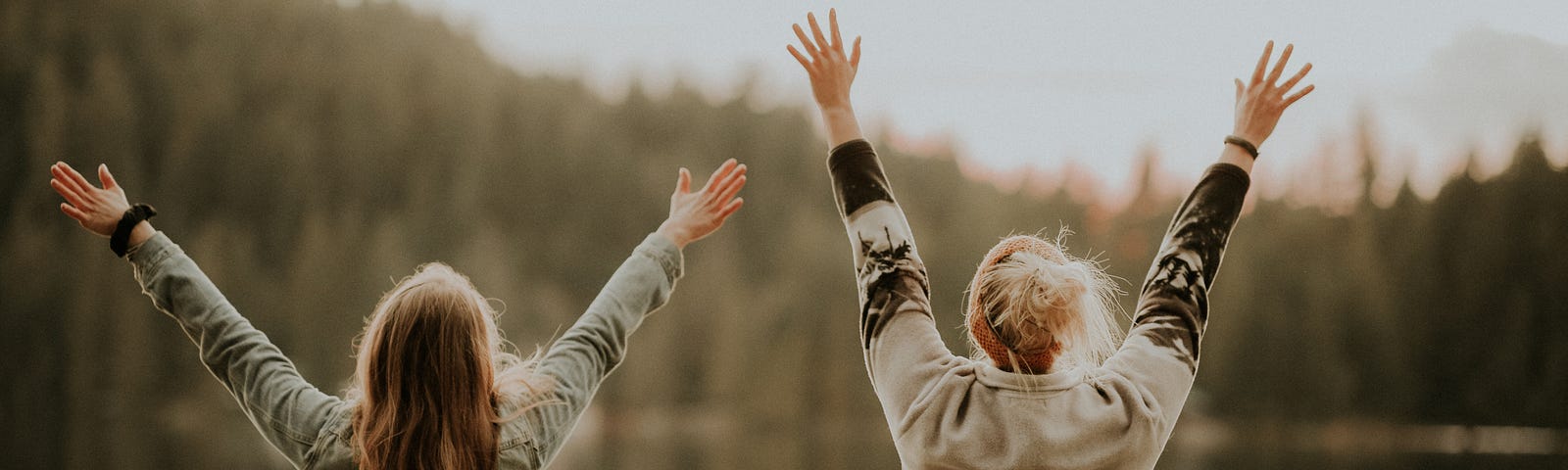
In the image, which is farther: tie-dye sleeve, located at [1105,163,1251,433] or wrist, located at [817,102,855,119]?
wrist, located at [817,102,855,119]

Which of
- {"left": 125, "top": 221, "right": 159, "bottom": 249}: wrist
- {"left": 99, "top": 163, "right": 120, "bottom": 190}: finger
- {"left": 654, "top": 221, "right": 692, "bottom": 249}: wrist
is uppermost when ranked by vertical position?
{"left": 99, "top": 163, "right": 120, "bottom": 190}: finger

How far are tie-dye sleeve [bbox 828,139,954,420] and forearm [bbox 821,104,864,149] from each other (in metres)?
0.06

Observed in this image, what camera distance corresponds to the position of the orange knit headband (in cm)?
221

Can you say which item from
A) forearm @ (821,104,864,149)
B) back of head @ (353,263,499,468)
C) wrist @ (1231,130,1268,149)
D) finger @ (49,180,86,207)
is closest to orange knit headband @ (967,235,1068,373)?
forearm @ (821,104,864,149)

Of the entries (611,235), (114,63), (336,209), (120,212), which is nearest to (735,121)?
(611,235)

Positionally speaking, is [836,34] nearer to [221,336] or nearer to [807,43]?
[807,43]

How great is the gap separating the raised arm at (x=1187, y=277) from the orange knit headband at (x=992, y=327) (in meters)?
0.11

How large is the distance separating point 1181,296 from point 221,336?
166 cm

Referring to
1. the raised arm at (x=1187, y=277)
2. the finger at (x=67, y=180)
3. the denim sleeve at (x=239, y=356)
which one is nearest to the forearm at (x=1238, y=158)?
the raised arm at (x=1187, y=277)

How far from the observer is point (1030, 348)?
86.3 inches

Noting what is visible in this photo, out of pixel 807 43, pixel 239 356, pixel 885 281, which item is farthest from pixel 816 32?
pixel 239 356

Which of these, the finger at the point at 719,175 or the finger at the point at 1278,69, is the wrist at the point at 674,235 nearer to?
the finger at the point at 719,175

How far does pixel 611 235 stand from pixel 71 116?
2250cm

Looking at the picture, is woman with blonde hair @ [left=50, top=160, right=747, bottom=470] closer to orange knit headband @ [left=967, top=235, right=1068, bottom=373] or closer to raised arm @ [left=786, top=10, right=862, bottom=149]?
raised arm @ [left=786, top=10, right=862, bottom=149]
